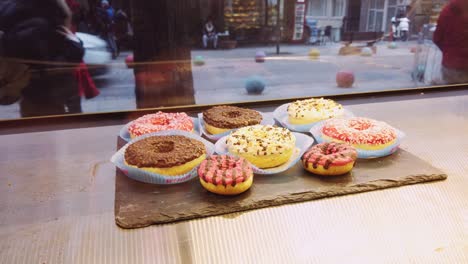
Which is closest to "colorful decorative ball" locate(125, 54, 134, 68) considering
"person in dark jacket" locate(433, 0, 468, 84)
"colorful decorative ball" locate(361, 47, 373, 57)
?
"colorful decorative ball" locate(361, 47, 373, 57)

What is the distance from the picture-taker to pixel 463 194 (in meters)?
1.41

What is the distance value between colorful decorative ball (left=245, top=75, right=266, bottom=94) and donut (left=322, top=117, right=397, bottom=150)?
1.32 metres

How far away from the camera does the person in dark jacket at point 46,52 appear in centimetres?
246

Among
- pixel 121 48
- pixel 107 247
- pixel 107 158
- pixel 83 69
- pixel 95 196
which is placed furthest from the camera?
pixel 83 69

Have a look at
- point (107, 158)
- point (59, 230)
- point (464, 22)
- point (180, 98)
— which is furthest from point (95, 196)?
point (464, 22)

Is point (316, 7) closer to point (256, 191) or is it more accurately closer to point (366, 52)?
point (366, 52)

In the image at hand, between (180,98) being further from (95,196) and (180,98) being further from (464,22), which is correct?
(464,22)

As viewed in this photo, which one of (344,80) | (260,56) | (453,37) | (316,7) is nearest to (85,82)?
(260,56)

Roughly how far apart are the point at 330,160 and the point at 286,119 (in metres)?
0.78

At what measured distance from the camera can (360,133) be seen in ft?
5.87

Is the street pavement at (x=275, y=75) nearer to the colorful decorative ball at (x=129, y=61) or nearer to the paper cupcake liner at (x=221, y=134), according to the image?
the colorful decorative ball at (x=129, y=61)

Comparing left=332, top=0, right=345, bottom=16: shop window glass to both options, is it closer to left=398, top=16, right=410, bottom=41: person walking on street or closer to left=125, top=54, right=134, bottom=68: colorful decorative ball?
left=398, top=16, right=410, bottom=41: person walking on street

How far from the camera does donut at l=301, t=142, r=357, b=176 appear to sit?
1495 millimetres

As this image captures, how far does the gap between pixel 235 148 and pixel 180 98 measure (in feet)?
2.93
